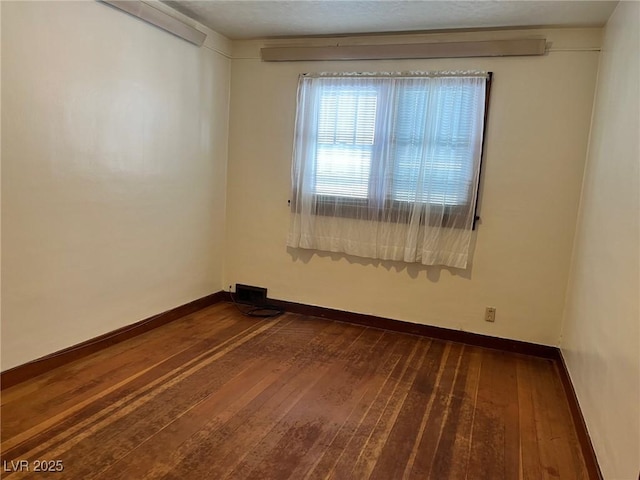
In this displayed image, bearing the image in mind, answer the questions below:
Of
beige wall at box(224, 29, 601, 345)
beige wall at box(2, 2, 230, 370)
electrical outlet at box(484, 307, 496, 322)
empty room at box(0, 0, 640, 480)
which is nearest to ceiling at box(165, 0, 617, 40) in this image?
empty room at box(0, 0, 640, 480)

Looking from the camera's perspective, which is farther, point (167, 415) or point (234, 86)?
point (234, 86)

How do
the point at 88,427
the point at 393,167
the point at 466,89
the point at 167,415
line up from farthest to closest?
the point at 393,167
the point at 466,89
the point at 167,415
the point at 88,427

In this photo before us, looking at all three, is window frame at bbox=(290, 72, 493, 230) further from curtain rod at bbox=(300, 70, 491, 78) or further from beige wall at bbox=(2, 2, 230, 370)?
beige wall at bbox=(2, 2, 230, 370)

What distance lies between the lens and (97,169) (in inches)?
112

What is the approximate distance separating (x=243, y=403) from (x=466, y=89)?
268 cm

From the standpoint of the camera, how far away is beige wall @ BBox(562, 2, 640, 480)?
1.70 meters

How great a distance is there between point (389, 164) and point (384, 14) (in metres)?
1.08

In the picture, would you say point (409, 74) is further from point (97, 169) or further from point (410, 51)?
point (97, 169)

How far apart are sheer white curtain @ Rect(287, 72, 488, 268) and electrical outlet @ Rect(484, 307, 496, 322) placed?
41 centimetres

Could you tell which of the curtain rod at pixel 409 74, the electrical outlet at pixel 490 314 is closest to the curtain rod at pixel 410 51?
the curtain rod at pixel 409 74

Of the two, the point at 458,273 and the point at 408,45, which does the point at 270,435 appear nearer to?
the point at 458,273

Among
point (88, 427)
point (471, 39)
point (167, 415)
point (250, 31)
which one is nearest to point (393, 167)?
point (471, 39)

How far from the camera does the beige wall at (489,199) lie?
3.24 metres

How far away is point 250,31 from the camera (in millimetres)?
3766
